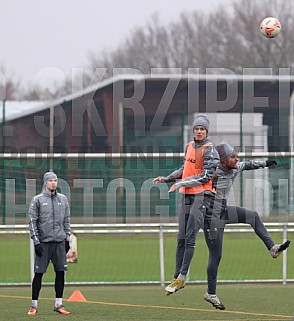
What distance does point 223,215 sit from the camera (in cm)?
1377

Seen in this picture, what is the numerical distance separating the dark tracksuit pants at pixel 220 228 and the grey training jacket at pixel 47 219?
82.8 inches

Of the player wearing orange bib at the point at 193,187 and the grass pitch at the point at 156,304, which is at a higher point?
Answer: the player wearing orange bib at the point at 193,187

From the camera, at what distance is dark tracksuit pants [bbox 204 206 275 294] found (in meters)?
13.7

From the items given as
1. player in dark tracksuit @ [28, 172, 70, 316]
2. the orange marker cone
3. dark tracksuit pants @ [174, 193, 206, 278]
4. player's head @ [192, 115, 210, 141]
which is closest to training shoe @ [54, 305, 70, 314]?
player in dark tracksuit @ [28, 172, 70, 316]

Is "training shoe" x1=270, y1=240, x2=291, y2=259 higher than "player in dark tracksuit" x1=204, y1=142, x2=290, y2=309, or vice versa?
"player in dark tracksuit" x1=204, y1=142, x2=290, y2=309

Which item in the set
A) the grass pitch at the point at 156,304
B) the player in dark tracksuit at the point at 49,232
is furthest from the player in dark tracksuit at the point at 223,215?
the player in dark tracksuit at the point at 49,232

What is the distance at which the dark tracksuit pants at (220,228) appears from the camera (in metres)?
13.7

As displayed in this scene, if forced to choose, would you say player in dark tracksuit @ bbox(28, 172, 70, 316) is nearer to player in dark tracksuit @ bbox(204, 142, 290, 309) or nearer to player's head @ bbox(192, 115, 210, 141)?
player in dark tracksuit @ bbox(204, 142, 290, 309)

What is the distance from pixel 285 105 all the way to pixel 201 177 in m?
19.5

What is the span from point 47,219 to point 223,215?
8.05 feet

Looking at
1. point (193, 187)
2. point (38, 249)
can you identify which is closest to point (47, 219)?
point (38, 249)

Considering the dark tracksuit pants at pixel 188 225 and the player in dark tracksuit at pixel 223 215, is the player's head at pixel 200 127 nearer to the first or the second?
the player in dark tracksuit at pixel 223 215

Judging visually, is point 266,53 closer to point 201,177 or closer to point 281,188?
point 281,188

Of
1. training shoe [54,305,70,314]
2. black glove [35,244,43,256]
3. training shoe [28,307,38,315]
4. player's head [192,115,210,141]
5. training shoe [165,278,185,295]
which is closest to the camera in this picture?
player's head [192,115,210,141]
